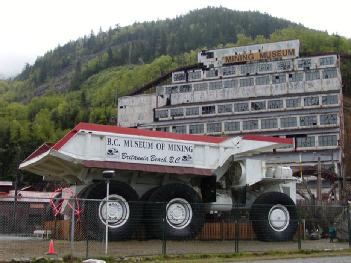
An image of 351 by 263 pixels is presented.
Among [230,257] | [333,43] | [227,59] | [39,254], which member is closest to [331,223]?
[230,257]

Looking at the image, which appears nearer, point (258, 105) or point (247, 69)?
point (258, 105)

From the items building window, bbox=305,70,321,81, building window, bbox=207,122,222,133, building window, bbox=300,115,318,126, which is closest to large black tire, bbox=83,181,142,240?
building window, bbox=300,115,318,126

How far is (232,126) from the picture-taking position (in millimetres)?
81312

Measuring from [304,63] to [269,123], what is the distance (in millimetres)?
10899

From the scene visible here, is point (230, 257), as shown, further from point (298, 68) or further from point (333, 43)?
point (333, 43)

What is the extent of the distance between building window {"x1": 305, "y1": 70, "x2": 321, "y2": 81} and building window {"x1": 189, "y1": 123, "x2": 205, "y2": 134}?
1755 centimetres

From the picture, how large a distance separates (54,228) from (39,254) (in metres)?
6.36

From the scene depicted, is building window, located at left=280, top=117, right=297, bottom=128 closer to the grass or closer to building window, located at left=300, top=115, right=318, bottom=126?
building window, located at left=300, top=115, right=318, bottom=126

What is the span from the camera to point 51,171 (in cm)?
2178

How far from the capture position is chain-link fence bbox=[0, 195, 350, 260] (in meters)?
17.1

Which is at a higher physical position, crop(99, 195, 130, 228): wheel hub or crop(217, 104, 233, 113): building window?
crop(217, 104, 233, 113): building window

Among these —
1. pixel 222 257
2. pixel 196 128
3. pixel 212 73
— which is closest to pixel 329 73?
pixel 212 73

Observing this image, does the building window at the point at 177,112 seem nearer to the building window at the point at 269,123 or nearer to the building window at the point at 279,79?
the building window at the point at 269,123

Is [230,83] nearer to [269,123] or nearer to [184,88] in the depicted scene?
[184,88]
